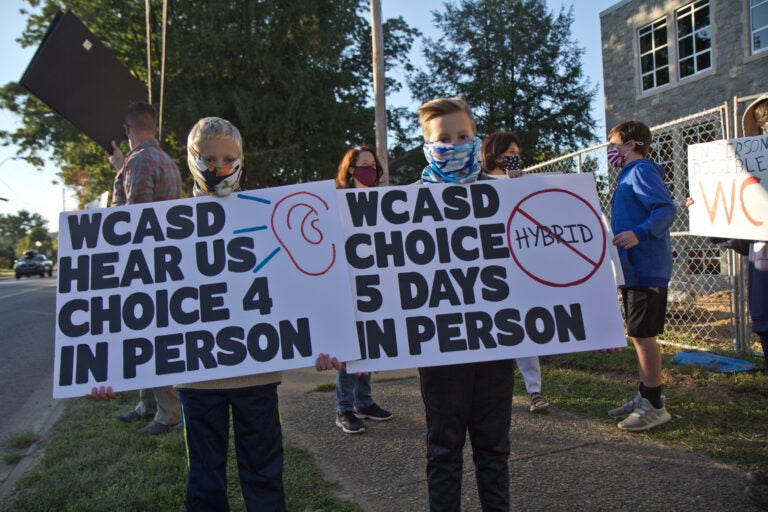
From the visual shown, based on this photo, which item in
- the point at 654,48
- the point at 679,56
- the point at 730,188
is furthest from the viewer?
the point at 654,48

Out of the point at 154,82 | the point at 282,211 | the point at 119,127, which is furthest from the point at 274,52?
the point at 282,211

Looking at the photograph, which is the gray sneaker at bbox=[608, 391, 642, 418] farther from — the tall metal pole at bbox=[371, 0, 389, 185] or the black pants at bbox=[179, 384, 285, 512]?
the tall metal pole at bbox=[371, 0, 389, 185]

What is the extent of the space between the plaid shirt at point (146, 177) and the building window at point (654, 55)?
12702 mm

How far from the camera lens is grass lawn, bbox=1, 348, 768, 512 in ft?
9.30

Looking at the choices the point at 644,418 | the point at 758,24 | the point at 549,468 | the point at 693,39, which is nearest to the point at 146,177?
the point at 549,468

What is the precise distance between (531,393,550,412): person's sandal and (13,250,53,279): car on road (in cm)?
4291

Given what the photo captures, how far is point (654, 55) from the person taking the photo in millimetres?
13375

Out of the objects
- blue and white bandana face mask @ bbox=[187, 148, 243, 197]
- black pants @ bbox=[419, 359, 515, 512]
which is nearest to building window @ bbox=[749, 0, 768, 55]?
black pants @ bbox=[419, 359, 515, 512]

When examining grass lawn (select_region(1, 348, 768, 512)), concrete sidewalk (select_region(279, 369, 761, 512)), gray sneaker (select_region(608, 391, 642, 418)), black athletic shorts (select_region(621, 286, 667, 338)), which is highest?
black athletic shorts (select_region(621, 286, 667, 338))

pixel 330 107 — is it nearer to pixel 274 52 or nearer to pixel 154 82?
pixel 274 52

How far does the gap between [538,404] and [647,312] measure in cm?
101

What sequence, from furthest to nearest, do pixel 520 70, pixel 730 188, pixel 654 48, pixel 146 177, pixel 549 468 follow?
pixel 520 70, pixel 654 48, pixel 146 177, pixel 730 188, pixel 549 468

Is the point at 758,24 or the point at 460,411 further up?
the point at 758,24

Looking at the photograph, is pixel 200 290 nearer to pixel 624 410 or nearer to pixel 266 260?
pixel 266 260
